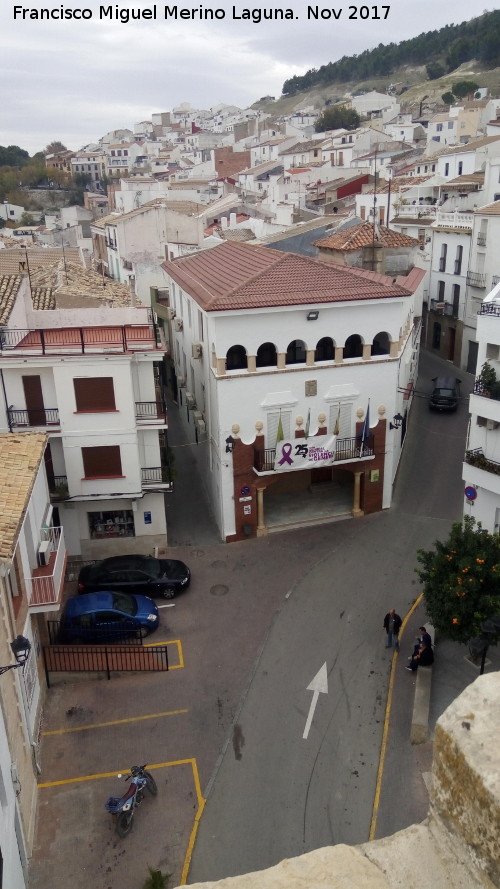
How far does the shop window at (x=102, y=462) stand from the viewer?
2350 cm

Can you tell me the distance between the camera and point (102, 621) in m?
20.7

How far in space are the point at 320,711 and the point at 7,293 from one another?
57.1 feet

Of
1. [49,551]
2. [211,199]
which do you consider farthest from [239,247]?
[211,199]

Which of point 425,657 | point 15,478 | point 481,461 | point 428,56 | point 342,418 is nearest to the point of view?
point 15,478

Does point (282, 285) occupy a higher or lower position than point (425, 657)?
higher

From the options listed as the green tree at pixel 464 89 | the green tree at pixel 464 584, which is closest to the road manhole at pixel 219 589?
the green tree at pixel 464 584

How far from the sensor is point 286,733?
1738cm

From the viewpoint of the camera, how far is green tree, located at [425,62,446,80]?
15138cm

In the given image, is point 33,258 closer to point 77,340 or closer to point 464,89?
point 77,340

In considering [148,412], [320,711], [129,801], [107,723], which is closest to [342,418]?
[148,412]

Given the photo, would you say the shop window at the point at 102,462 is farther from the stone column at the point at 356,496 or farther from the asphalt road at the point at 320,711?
the stone column at the point at 356,496

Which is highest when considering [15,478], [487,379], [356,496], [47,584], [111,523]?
[487,379]

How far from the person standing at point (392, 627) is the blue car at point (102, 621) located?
7176 mm

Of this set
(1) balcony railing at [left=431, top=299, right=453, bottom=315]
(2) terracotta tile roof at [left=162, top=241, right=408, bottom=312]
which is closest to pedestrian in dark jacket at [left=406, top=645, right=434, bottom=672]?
(2) terracotta tile roof at [left=162, top=241, right=408, bottom=312]
